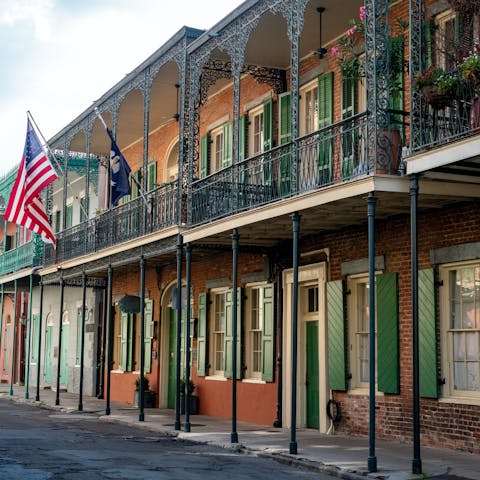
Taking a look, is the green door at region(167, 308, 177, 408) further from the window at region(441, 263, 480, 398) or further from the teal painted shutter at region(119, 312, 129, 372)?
the window at region(441, 263, 480, 398)

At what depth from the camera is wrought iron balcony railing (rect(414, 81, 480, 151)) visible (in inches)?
376

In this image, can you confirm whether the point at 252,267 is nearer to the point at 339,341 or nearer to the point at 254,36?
the point at 339,341

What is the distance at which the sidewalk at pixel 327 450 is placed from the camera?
978 centimetres

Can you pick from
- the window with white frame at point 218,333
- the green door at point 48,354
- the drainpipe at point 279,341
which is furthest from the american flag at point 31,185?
the green door at point 48,354

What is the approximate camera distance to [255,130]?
17.2 metres

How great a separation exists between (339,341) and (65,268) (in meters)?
9.83

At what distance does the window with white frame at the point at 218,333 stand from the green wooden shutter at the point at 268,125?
339 cm

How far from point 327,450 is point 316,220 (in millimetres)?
3451

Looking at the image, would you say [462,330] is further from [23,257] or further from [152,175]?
[23,257]

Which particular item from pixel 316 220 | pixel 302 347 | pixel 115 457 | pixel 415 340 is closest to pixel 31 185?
pixel 302 347

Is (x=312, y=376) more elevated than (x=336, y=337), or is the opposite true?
(x=336, y=337)

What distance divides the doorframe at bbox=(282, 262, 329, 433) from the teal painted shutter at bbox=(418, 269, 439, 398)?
238 centimetres

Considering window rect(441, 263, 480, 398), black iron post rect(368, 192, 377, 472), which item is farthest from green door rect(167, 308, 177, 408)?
black iron post rect(368, 192, 377, 472)

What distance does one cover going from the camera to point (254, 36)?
48.8 feet
